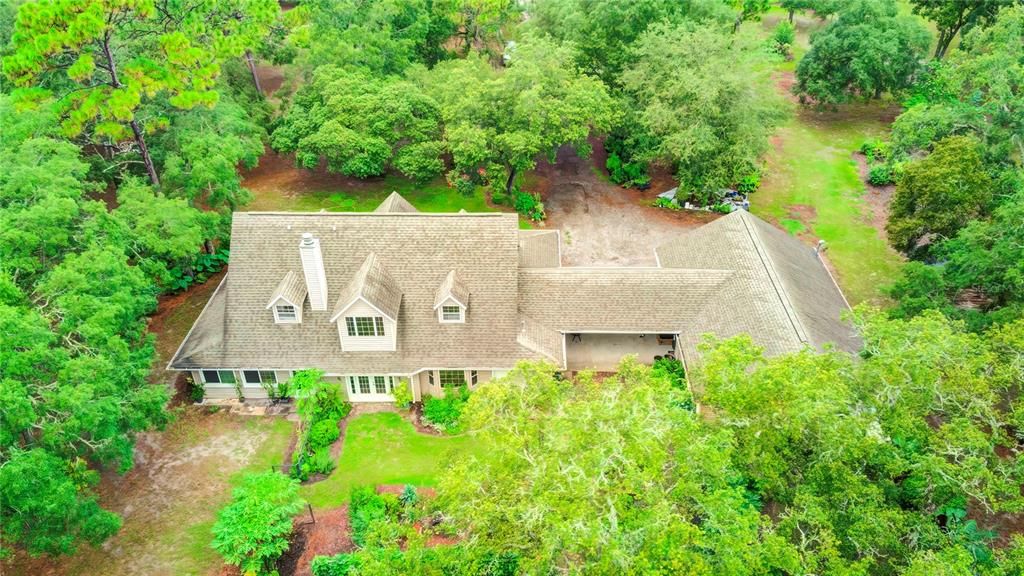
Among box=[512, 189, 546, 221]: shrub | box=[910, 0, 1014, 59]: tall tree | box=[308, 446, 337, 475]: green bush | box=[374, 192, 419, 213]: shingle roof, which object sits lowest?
box=[308, 446, 337, 475]: green bush

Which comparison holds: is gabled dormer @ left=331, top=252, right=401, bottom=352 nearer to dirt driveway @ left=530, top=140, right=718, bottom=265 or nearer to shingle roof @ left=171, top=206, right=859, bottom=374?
shingle roof @ left=171, top=206, right=859, bottom=374

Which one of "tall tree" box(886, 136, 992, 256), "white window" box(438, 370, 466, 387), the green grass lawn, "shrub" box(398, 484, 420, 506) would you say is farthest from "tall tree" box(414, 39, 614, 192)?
"shrub" box(398, 484, 420, 506)

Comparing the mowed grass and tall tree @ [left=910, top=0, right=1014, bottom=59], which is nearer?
the mowed grass

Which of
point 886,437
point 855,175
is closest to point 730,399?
point 886,437

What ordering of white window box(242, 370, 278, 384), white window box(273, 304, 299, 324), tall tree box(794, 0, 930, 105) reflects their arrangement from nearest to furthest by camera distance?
white window box(273, 304, 299, 324), white window box(242, 370, 278, 384), tall tree box(794, 0, 930, 105)

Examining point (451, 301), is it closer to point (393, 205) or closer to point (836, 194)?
point (393, 205)

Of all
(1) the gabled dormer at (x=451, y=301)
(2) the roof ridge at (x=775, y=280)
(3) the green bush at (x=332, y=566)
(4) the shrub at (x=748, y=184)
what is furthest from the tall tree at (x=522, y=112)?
(3) the green bush at (x=332, y=566)

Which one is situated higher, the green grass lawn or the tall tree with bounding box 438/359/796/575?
the tall tree with bounding box 438/359/796/575

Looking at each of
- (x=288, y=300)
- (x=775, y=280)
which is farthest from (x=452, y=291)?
(x=775, y=280)
